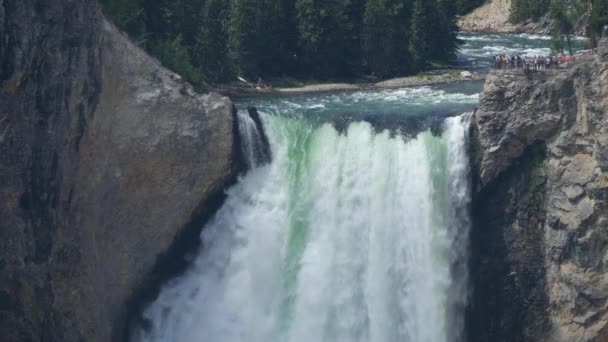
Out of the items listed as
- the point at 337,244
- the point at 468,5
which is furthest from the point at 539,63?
the point at 468,5

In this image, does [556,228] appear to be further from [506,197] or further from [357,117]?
[357,117]

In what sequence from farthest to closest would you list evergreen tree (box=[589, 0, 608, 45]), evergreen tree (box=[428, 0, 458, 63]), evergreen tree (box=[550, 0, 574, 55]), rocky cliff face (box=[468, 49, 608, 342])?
1. evergreen tree (box=[428, 0, 458, 63])
2. evergreen tree (box=[550, 0, 574, 55])
3. evergreen tree (box=[589, 0, 608, 45])
4. rocky cliff face (box=[468, 49, 608, 342])

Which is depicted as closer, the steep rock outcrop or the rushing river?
the rushing river

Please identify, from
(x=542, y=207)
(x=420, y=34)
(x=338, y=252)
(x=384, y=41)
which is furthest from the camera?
(x=420, y=34)

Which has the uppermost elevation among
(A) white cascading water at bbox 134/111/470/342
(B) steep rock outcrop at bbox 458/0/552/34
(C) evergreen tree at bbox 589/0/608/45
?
(C) evergreen tree at bbox 589/0/608/45

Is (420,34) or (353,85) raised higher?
(420,34)

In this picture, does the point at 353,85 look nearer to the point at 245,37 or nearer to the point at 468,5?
the point at 245,37

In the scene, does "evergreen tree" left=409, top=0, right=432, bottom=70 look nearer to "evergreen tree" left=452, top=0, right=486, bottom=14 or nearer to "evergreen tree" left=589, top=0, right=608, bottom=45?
"evergreen tree" left=589, top=0, right=608, bottom=45

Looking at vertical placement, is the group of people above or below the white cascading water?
above

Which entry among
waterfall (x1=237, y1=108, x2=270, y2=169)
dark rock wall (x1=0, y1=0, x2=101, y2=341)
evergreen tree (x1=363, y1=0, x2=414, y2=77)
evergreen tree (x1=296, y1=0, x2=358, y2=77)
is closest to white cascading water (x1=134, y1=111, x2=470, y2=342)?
waterfall (x1=237, y1=108, x2=270, y2=169)
